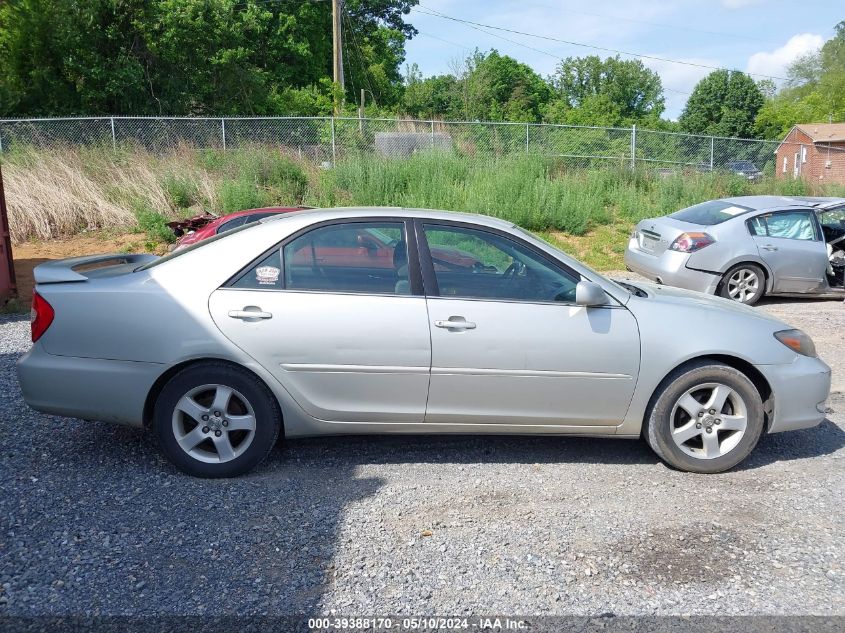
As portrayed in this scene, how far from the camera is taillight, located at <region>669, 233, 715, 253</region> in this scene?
10.3 m

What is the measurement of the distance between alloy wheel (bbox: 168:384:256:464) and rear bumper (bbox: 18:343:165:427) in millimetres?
241

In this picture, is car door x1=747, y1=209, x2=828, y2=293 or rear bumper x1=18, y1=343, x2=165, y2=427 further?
car door x1=747, y1=209, x2=828, y2=293

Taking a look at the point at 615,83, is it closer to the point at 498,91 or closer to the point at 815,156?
the point at 498,91

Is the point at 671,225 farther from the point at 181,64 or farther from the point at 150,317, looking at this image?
the point at 181,64

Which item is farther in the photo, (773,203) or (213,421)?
(773,203)

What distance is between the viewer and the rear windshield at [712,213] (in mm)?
10734

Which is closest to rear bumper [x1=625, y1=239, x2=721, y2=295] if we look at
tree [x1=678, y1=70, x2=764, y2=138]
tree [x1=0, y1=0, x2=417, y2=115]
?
tree [x1=0, y1=0, x2=417, y2=115]

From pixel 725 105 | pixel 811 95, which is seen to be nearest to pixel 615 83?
pixel 725 105

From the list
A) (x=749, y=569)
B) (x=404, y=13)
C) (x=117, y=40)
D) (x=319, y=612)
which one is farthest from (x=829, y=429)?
(x=404, y=13)

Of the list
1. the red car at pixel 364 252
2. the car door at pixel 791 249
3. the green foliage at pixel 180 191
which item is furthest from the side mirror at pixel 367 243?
the green foliage at pixel 180 191

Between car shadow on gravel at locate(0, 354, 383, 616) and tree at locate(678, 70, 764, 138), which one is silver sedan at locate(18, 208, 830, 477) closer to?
car shadow on gravel at locate(0, 354, 383, 616)

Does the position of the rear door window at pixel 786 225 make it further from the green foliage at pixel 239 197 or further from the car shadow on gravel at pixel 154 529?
the green foliage at pixel 239 197

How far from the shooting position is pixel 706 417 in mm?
4648

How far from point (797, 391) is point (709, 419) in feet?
2.02
